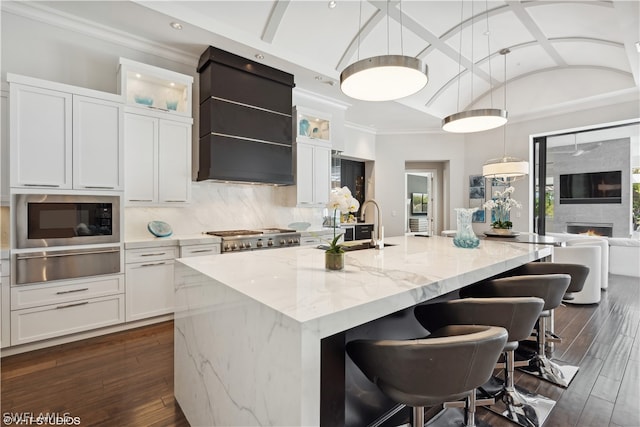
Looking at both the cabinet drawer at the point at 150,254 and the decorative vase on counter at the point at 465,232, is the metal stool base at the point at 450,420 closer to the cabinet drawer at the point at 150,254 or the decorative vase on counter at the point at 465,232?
the decorative vase on counter at the point at 465,232

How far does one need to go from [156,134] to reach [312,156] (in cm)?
229

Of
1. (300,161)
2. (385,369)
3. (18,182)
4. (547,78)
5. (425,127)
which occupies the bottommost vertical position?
(385,369)

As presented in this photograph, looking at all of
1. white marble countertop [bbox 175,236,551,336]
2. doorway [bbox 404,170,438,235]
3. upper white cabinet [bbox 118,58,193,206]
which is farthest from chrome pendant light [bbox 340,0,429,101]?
doorway [bbox 404,170,438,235]

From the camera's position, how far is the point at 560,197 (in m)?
6.91

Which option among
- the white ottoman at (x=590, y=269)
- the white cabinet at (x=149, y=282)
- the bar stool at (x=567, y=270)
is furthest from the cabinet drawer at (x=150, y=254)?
the white ottoman at (x=590, y=269)

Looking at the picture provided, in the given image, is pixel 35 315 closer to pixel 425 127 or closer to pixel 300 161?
pixel 300 161

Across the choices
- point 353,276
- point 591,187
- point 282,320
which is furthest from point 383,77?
point 591,187

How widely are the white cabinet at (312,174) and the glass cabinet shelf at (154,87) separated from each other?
1.73 metres

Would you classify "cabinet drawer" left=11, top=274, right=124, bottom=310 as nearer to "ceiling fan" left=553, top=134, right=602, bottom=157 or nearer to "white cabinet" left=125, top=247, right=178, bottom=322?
"white cabinet" left=125, top=247, right=178, bottom=322

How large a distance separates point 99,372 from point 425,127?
23.3 feet

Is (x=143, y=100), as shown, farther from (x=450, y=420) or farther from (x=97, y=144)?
(x=450, y=420)

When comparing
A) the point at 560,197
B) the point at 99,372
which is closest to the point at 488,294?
the point at 99,372

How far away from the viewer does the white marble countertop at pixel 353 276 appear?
105cm

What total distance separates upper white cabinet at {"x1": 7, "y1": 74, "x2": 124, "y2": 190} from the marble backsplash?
713mm
